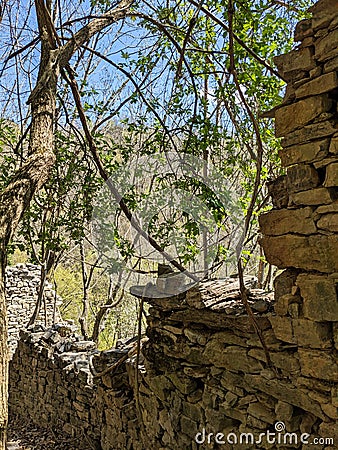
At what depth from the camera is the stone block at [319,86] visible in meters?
1.95

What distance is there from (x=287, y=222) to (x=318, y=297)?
0.37m

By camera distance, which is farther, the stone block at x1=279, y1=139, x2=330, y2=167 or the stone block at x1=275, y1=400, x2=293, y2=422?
the stone block at x1=275, y1=400, x2=293, y2=422

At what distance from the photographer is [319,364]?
203cm

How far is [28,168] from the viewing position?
2350 millimetres

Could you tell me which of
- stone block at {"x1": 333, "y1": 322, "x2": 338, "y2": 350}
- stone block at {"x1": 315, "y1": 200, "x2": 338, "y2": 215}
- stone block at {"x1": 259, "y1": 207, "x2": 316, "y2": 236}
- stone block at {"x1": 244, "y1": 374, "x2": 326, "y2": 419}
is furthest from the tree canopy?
stone block at {"x1": 244, "y1": 374, "x2": 326, "y2": 419}

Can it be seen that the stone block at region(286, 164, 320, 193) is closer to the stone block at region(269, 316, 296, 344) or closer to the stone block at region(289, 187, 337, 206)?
the stone block at region(289, 187, 337, 206)

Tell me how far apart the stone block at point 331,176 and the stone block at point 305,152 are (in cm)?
7

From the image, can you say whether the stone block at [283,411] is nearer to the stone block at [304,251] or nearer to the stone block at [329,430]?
the stone block at [329,430]

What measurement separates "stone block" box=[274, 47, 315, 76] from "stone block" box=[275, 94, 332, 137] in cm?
16

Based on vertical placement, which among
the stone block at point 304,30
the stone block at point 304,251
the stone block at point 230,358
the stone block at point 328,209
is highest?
the stone block at point 304,30

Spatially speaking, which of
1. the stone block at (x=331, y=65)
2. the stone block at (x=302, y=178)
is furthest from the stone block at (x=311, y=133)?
the stone block at (x=331, y=65)

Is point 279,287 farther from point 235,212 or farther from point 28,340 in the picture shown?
point 28,340

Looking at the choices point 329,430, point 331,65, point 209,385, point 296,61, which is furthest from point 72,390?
point 331,65

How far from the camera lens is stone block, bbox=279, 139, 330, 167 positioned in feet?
6.56
